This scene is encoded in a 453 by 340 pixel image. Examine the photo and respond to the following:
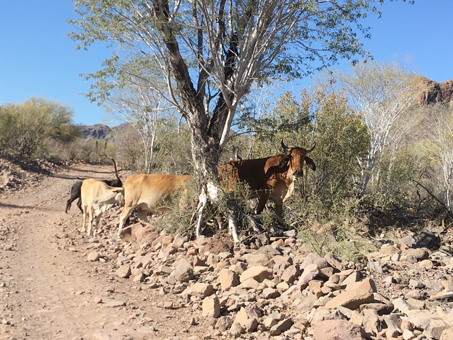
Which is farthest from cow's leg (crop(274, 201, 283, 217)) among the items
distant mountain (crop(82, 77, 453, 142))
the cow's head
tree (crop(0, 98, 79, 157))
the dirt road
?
tree (crop(0, 98, 79, 157))

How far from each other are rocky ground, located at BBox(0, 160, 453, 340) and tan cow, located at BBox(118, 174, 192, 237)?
0.66 meters

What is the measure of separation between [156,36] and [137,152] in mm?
20268

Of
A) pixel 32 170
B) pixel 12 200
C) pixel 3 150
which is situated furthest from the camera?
pixel 3 150

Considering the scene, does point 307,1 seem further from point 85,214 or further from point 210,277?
point 85,214

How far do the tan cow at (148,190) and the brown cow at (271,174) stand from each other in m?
0.97

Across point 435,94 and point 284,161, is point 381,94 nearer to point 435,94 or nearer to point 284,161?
point 284,161

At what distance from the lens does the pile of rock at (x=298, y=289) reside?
3.61m

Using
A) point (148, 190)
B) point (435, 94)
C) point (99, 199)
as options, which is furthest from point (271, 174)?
point (435, 94)

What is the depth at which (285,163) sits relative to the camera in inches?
318

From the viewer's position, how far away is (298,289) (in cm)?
462

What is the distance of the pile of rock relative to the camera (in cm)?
361

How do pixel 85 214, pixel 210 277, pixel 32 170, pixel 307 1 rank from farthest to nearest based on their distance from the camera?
pixel 32 170, pixel 85 214, pixel 307 1, pixel 210 277

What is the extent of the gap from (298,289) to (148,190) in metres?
4.51

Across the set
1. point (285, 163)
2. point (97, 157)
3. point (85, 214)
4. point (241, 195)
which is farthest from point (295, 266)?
point (97, 157)
